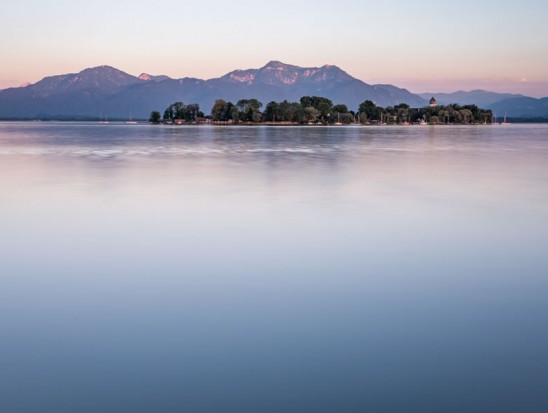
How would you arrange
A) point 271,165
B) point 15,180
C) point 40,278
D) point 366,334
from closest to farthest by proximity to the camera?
point 366,334 → point 40,278 → point 15,180 → point 271,165

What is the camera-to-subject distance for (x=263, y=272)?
1117cm

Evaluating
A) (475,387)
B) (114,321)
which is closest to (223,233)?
(114,321)

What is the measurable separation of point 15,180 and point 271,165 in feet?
50.1

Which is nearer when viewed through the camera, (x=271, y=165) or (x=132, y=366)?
(x=132, y=366)

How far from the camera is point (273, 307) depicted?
8.97 metres

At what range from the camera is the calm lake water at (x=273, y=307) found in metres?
6.19

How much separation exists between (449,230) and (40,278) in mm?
10373

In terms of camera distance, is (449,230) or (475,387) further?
(449,230)

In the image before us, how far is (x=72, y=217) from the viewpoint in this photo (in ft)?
57.5

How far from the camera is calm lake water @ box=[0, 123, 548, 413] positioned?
20.3ft

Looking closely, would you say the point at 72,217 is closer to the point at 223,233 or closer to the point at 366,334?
the point at 223,233

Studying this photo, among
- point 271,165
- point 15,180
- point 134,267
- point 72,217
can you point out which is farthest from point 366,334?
point 271,165

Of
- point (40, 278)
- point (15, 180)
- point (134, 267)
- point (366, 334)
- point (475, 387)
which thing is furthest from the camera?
point (15, 180)

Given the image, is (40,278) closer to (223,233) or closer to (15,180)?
(223,233)
